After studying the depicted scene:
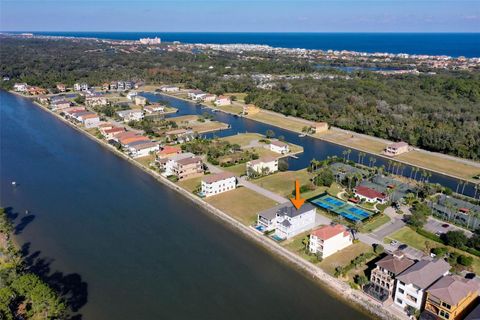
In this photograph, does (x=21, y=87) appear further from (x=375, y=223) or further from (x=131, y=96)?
(x=375, y=223)

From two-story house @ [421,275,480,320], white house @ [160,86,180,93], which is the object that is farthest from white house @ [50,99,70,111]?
two-story house @ [421,275,480,320]

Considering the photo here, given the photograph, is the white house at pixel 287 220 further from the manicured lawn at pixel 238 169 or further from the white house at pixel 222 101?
the white house at pixel 222 101

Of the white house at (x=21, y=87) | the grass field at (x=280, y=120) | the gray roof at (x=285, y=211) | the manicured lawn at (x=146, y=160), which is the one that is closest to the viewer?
the gray roof at (x=285, y=211)

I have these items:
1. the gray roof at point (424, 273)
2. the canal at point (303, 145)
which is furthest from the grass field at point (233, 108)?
the gray roof at point (424, 273)

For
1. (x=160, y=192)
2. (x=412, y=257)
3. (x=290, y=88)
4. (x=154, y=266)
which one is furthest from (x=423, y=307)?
(x=290, y=88)

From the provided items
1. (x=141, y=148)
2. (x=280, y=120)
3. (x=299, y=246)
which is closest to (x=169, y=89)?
(x=280, y=120)

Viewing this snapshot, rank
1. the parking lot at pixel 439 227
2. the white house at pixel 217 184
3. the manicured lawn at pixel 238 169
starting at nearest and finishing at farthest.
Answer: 1. the parking lot at pixel 439 227
2. the white house at pixel 217 184
3. the manicured lawn at pixel 238 169

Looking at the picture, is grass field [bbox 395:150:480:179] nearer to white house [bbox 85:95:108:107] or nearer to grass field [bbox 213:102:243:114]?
grass field [bbox 213:102:243:114]
